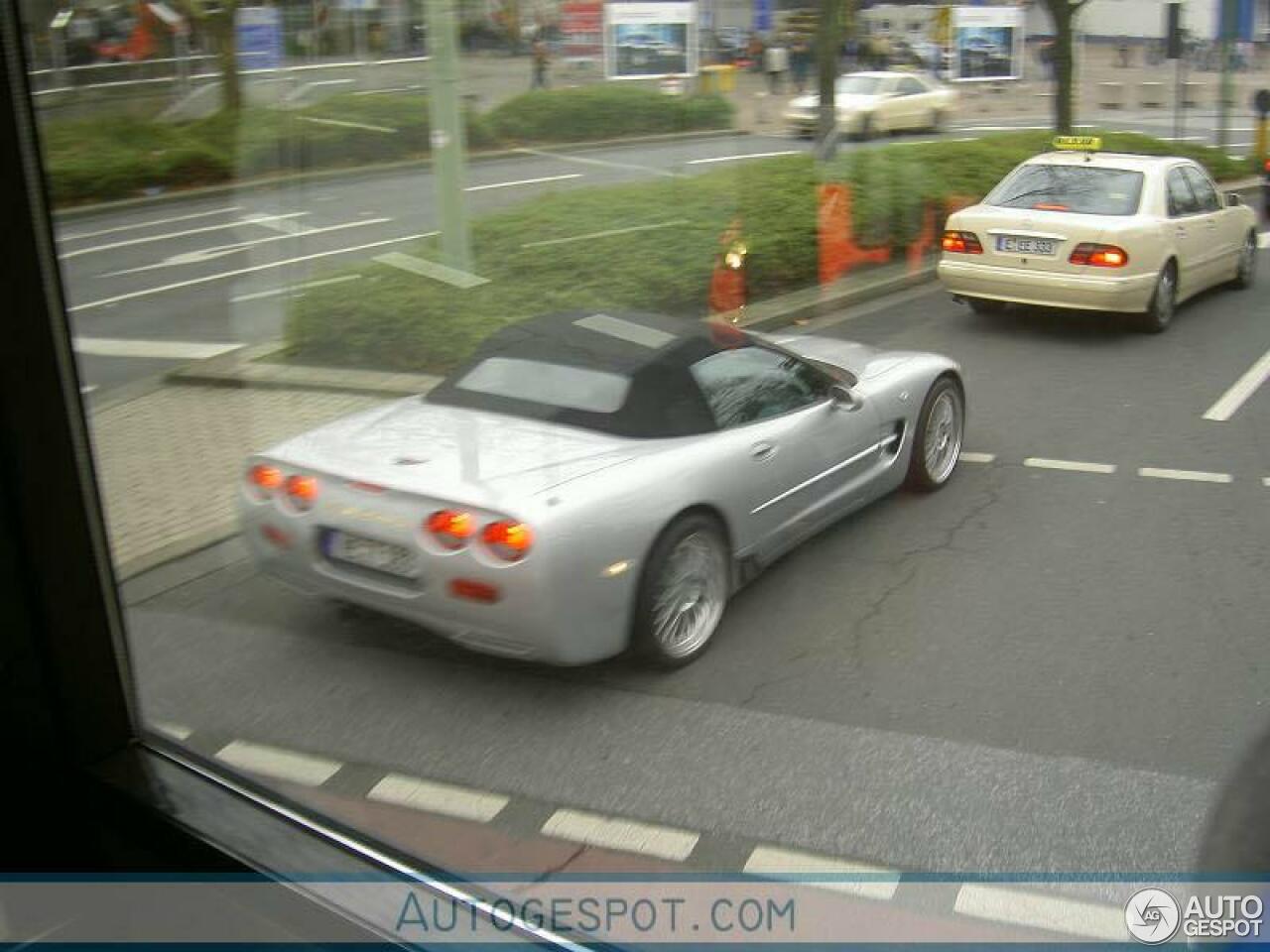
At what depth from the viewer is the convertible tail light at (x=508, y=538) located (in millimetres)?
3377

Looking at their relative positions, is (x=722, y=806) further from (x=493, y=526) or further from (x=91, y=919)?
(x=91, y=919)

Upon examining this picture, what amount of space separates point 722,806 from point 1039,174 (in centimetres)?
159

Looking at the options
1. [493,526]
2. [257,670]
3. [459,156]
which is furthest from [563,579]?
[459,156]

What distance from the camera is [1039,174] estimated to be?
9.92 feet

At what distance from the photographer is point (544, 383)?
365cm

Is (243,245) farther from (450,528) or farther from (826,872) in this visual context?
(826,872)

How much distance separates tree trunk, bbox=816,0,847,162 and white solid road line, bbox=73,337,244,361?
1862 mm

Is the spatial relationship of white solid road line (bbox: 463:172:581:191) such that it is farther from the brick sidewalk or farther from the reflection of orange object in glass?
the reflection of orange object in glass

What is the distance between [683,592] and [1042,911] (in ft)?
5.60

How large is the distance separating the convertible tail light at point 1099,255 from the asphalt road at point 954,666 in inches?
5.5

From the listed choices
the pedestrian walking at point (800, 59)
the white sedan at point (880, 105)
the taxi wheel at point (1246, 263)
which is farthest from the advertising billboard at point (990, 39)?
the pedestrian walking at point (800, 59)

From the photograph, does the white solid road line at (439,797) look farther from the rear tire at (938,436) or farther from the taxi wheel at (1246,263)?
the taxi wheel at (1246,263)

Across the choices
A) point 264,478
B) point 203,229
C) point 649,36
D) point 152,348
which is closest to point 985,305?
point 649,36

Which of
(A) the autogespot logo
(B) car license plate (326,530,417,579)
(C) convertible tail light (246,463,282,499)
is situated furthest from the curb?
(A) the autogespot logo
